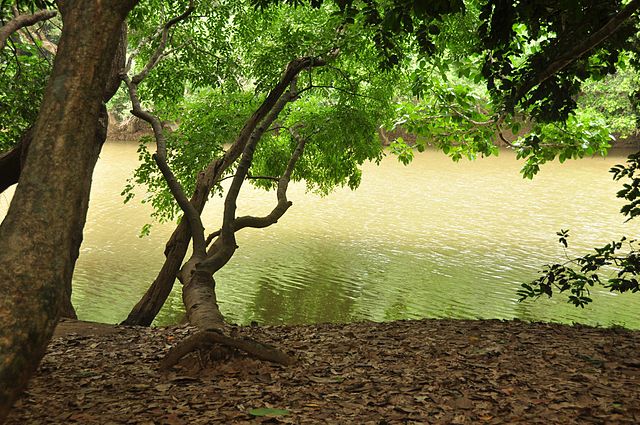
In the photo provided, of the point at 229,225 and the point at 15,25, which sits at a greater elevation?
the point at 15,25

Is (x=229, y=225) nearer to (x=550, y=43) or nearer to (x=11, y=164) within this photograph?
(x=11, y=164)

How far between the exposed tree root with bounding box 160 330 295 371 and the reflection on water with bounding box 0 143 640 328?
572 cm

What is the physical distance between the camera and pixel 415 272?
1478 cm

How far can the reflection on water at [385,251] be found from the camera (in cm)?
1219

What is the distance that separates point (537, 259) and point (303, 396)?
12.9 metres

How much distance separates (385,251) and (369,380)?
1247 centimetres

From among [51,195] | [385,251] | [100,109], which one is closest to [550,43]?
[100,109]

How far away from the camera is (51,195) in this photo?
2.76 metres

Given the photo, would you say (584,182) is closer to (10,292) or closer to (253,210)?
(253,210)

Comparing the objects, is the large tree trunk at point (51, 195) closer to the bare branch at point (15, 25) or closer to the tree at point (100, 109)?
the tree at point (100, 109)

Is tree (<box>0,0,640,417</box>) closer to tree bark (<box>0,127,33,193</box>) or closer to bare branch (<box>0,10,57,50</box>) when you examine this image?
tree bark (<box>0,127,33,193</box>)

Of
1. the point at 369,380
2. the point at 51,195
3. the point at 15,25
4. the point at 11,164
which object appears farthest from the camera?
the point at 11,164

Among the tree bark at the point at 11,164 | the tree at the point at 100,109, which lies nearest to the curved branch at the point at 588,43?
the tree at the point at 100,109

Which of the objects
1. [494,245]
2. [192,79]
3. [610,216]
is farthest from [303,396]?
[610,216]
